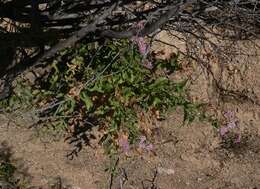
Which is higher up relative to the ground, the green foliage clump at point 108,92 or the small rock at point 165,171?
the green foliage clump at point 108,92

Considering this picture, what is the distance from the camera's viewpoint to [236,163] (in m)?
4.45

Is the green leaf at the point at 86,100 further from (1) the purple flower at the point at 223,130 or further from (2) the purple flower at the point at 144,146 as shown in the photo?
(1) the purple flower at the point at 223,130

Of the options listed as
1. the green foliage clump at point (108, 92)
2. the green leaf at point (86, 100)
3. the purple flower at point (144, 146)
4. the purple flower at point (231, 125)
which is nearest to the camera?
the green leaf at point (86, 100)

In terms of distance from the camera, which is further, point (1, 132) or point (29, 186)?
point (1, 132)

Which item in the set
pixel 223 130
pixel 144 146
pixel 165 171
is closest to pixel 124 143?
pixel 144 146

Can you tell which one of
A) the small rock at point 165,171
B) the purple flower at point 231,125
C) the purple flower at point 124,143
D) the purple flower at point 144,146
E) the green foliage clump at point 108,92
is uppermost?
the green foliage clump at point 108,92

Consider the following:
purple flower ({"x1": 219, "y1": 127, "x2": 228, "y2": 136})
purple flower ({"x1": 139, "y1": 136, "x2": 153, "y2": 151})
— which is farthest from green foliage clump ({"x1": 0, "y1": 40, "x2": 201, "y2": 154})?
purple flower ({"x1": 219, "y1": 127, "x2": 228, "y2": 136})

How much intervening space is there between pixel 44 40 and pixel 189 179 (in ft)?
6.32

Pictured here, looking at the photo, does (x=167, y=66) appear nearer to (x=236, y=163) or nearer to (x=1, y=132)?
(x=236, y=163)

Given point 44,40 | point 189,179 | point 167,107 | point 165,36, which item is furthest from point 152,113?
point 44,40

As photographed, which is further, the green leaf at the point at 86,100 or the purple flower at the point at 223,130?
the purple flower at the point at 223,130

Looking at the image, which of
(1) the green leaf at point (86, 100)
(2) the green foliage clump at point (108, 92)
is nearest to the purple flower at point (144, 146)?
(2) the green foliage clump at point (108, 92)

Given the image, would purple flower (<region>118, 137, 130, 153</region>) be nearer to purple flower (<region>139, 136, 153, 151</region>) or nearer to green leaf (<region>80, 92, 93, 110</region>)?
purple flower (<region>139, 136, 153, 151</region>)

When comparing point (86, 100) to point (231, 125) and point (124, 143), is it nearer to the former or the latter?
point (124, 143)
